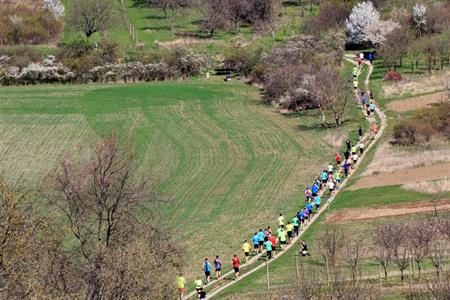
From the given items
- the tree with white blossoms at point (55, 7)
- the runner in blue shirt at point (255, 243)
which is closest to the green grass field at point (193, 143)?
the runner in blue shirt at point (255, 243)

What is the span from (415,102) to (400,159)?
16293 millimetres

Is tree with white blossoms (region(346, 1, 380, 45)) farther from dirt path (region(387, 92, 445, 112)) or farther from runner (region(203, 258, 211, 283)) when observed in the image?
runner (region(203, 258, 211, 283))

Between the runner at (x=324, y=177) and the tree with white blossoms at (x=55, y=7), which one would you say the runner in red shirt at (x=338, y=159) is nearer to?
the runner at (x=324, y=177)

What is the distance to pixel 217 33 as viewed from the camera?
113375mm

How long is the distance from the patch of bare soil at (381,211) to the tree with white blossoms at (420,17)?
4749cm

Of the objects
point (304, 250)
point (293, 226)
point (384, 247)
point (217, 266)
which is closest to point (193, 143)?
point (293, 226)

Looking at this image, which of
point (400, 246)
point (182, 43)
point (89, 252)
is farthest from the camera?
point (182, 43)

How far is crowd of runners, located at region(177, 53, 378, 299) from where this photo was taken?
1898 inches

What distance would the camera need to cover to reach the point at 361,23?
101 meters

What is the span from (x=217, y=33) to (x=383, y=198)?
57942 millimetres

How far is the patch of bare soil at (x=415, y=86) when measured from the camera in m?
84.7

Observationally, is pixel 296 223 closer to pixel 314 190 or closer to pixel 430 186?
pixel 314 190

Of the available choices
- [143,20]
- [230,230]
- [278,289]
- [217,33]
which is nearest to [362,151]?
[230,230]

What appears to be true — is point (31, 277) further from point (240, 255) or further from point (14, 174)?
point (14, 174)
